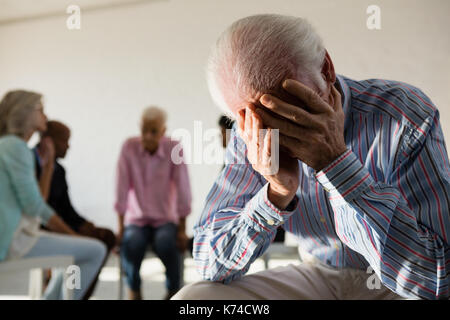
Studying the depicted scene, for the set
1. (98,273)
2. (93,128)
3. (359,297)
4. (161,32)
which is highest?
(161,32)

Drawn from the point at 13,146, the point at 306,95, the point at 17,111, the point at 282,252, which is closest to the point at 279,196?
the point at 306,95

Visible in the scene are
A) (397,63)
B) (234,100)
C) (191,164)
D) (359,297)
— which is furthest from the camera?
(191,164)

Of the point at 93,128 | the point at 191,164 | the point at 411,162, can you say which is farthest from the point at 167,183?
the point at 411,162

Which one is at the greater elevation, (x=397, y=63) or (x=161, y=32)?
(x=161, y=32)

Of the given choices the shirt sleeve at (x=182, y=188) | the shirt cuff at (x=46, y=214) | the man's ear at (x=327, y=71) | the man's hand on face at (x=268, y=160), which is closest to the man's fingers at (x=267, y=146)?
the man's hand on face at (x=268, y=160)

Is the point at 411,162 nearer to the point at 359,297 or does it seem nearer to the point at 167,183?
the point at 359,297

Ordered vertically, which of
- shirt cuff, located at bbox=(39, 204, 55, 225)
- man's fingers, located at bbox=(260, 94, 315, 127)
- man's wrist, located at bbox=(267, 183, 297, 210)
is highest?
man's fingers, located at bbox=(260, 94, 315, 127)

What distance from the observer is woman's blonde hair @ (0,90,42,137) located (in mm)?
1121

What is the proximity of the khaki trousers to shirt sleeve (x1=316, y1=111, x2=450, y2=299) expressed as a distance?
0.13 m

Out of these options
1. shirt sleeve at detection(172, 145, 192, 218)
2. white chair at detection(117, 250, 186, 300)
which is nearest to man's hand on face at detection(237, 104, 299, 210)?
shirt sleeve at detection(172, 145, 192, 218)

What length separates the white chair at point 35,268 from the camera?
1.08 m

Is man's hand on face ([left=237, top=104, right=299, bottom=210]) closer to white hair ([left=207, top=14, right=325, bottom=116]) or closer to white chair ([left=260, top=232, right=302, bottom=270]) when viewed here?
white hair ([left=207, top=14, right=325, bottom=116])

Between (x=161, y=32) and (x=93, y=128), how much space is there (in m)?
0.41

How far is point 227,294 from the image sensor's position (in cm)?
53
